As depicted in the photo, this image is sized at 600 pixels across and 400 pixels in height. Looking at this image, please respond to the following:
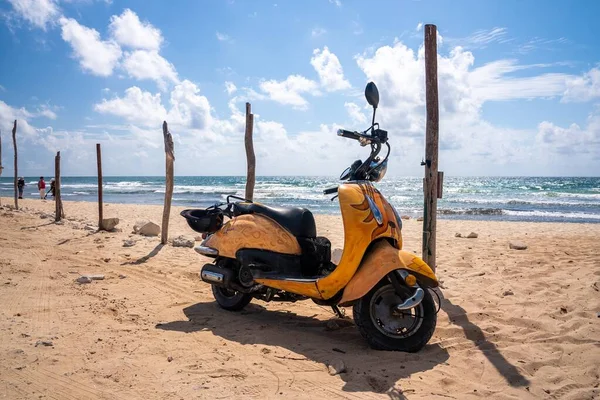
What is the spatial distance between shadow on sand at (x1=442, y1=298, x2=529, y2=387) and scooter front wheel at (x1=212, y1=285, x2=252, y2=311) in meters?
2.07

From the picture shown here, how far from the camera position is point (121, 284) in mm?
5410

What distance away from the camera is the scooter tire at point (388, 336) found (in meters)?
3.33

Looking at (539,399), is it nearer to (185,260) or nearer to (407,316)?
(407,316)

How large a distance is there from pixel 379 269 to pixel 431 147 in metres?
2.48

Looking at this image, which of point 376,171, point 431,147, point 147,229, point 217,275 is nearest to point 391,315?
point 376,171

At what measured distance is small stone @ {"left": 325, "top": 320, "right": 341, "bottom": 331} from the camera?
4.00m

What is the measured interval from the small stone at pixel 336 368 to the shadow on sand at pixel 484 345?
3.66 feet

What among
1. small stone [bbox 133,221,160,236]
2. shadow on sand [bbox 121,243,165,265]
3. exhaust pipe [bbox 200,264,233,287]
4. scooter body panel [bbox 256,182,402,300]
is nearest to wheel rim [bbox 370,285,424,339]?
scooter body panel [bbox 256,182,402,300]

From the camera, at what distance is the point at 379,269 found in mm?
3328

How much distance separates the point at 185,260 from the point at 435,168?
13.9 feet

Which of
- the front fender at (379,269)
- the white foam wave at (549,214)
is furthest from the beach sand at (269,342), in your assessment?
the white foam wave at (549,214)

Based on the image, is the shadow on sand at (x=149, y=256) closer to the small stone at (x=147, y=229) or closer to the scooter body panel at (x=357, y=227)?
the small stone at (x=147, y=229)

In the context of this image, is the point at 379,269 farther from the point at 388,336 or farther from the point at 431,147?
the point at 431,147

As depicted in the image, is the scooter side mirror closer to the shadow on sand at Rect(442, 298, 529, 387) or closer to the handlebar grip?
the handlebar grip
